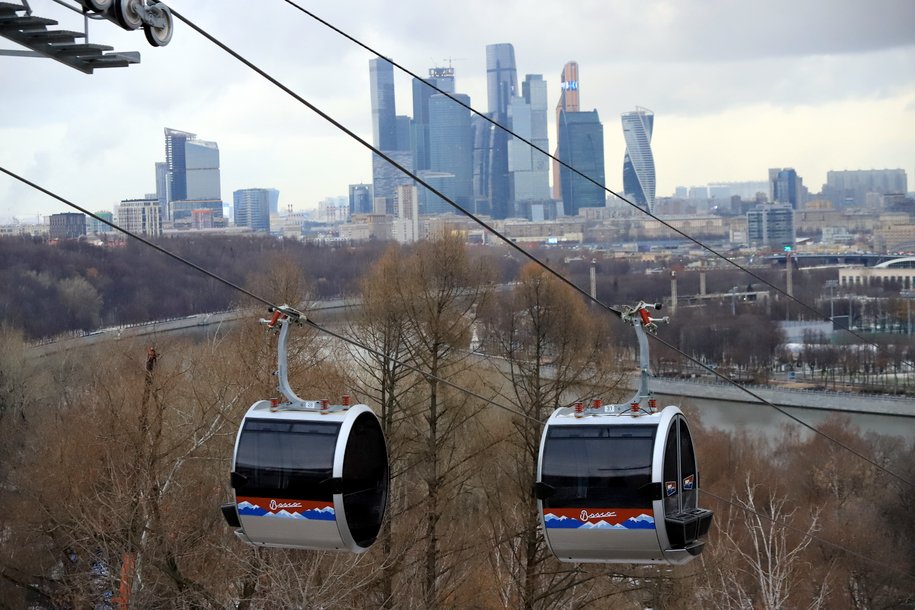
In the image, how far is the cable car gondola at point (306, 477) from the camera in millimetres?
6520

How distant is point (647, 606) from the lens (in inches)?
619

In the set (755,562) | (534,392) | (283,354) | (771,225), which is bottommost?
(755,562)

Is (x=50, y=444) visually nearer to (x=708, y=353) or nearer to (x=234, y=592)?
(x=234, y=592)

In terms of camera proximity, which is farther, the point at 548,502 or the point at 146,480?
the point at 146,480

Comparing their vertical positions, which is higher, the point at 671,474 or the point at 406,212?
the point at 406,212

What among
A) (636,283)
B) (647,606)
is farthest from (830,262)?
(647,606)

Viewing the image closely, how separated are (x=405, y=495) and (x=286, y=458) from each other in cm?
672

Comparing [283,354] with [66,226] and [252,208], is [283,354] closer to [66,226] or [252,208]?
[66,226]

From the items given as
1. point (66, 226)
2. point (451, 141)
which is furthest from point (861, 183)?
point (66, 226)

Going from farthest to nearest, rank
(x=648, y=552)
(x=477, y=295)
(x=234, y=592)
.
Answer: (x=477, y=295)
(x=234, y=592)
(x=648, y=552)

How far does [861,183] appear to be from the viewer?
591 ft

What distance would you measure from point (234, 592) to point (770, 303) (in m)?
51.4

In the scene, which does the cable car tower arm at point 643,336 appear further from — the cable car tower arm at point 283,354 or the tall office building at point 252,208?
the tall office building at point 252,208

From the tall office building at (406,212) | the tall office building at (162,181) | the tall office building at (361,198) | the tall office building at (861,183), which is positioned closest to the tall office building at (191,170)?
the tall office building at (162,181)
